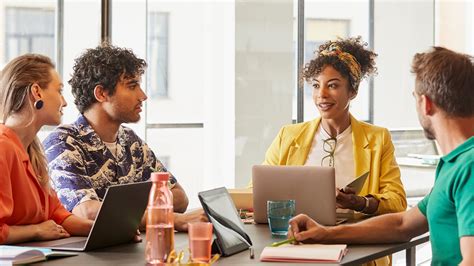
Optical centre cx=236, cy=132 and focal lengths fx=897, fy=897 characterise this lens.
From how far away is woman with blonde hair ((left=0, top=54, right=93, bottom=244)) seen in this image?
2896 mm

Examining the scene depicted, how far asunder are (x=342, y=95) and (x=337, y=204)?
0.62 m

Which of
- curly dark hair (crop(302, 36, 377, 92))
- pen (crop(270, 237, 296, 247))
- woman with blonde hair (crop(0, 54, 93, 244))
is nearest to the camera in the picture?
pen (crop(270, 237, 296, 247))

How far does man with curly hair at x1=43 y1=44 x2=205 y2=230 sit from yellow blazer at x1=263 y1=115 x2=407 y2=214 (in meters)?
0.51

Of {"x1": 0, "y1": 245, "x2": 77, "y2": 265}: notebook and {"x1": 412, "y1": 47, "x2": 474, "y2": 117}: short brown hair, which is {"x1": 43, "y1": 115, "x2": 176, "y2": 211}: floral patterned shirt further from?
{"x1": 412, "y1": 47, "x2": 474, "y2": 117}: short brown hair

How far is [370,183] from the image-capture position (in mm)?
3809

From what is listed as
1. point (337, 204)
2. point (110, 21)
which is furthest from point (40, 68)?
point (110, 21)

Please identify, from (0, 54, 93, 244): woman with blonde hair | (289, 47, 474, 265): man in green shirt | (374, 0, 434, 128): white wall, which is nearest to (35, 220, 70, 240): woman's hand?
(0, 54, 93, 244): woman with blonde hair

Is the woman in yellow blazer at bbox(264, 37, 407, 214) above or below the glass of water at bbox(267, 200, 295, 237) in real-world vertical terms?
above

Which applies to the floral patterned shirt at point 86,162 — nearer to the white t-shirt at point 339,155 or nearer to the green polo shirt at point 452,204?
the white t-shirt at point 339,155

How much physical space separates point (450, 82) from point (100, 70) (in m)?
1.58

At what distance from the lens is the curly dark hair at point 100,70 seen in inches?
142

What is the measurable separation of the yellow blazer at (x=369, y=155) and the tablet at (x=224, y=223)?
2.98 ft

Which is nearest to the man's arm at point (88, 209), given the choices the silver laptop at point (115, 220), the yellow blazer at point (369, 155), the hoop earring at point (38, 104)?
the silver laptop at point (115, 220)

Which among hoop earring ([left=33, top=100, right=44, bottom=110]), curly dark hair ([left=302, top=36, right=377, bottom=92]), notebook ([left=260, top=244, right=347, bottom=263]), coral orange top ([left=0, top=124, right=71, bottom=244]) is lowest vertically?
notebook ([left=260, top=244, right=347, bottom=263])
